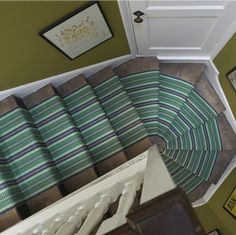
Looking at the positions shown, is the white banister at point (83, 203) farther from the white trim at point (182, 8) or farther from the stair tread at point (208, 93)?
the stair tread at point (208, 93)

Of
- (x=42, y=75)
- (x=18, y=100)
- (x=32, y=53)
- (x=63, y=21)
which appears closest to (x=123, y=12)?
(x=63, y=21)

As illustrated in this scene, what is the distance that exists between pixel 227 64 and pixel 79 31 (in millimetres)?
1517

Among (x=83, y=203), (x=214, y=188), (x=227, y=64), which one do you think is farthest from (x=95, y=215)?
(x=214, y=188)

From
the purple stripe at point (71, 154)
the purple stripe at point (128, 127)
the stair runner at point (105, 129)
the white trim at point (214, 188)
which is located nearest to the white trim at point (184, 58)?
the stair runner at point (105, 129)

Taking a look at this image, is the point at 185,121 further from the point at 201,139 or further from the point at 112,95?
the point at 112,95

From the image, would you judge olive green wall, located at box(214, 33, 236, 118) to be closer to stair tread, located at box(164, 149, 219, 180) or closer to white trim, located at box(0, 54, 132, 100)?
stair tread, located at box(164, 149, 219, 180)

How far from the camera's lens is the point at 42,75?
337cm

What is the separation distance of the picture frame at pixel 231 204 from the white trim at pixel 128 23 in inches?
78.8

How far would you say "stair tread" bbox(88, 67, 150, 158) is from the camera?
3.65 m

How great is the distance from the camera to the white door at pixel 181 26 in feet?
8.79

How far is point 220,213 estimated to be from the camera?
432cm

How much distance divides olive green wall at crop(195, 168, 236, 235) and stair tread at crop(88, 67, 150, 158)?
1.25 m

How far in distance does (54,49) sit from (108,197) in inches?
56.3

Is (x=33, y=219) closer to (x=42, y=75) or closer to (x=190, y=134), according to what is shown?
(x=42, y=75)
